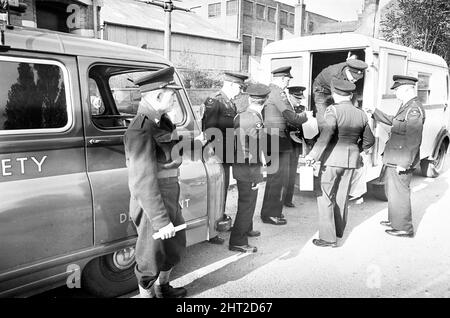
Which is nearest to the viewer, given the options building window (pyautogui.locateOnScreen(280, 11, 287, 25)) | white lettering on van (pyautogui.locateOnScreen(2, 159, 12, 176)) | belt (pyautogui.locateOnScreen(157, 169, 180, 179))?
white lettering on van (pyautogui.locateOnScreen(2, 159, 12, 176))

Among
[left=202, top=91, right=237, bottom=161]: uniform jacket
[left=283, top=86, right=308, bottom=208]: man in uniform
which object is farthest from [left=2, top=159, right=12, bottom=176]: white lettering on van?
[left=283, top=86, right=308, bottom=208]: man in uniform

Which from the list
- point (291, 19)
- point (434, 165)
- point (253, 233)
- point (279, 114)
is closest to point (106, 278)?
Answer: point (253, 233)

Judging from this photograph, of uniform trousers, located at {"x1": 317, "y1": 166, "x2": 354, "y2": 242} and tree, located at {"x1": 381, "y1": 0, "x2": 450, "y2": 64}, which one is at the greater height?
tree, located at {"x1": 381, "y1": 0, "x2": 450, "y2": 64}

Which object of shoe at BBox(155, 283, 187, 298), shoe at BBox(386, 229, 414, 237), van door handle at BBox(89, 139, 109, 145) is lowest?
shoe at BBox(386, 229, 414, 237)

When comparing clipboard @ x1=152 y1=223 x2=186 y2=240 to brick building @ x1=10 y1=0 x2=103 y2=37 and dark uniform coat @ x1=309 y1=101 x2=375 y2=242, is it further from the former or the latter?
brick building @ x1=10 y1=0 x2=103 y2=37

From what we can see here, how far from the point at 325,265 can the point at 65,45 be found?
3208 mm

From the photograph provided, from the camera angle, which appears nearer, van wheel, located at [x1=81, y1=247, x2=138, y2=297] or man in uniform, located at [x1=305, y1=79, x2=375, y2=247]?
van wheel, located at [x1=81, y1=247, x2=138, y2=297]

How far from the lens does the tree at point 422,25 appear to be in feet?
51.1

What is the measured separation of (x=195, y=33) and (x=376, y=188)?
1118 inches

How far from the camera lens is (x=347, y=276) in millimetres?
3881

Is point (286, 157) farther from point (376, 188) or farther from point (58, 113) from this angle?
point (58, 113)

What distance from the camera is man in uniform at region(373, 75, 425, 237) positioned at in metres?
4.83

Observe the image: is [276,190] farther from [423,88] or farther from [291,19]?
[291,19]
